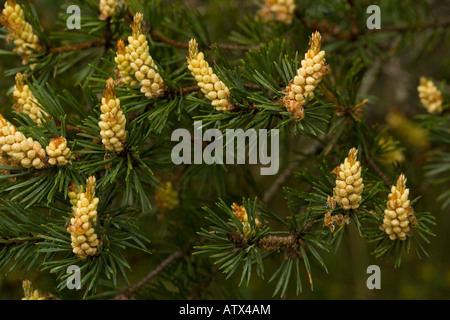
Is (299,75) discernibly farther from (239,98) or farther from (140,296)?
(140,296)

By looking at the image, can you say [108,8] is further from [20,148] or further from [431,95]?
[431,95]

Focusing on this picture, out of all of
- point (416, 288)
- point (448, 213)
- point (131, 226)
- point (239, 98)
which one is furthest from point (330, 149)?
point (448, 213)

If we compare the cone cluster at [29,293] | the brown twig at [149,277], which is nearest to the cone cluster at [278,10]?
the brown twig at [149,277]

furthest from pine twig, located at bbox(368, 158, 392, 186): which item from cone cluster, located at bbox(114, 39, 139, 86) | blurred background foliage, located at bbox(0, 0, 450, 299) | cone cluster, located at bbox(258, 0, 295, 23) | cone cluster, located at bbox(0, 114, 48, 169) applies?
cone cluster, located at bbox(0, 114, 48, 169)

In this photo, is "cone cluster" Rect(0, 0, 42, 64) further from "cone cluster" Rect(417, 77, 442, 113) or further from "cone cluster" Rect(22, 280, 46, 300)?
"cone cluster" Rect(417, 77, 442, 113)

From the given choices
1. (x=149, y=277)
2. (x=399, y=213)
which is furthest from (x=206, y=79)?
(x=149, y=277)

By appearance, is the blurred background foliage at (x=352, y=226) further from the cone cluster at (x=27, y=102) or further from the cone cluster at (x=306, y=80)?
the cone cluster at (x=306, y=80)
